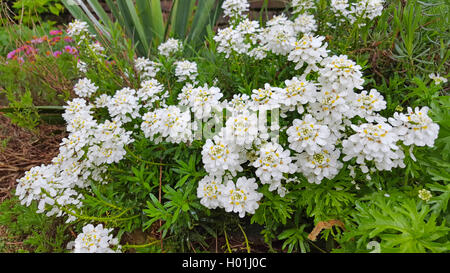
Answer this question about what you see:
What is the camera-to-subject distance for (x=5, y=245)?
88.7 inches

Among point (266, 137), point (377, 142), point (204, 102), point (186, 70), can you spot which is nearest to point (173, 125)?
point (204, 102)

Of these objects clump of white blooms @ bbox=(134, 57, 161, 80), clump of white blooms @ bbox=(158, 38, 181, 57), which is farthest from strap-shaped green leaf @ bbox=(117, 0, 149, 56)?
clump of white blooms @ bbox=(134, 57, 161, 80)

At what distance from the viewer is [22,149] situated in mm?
2994

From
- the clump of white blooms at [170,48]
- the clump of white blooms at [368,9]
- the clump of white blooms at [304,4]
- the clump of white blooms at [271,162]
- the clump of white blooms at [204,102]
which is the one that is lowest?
the clump of white blooms at [271,162]

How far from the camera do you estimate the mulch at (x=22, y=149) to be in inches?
109

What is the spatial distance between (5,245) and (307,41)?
8.00 feet

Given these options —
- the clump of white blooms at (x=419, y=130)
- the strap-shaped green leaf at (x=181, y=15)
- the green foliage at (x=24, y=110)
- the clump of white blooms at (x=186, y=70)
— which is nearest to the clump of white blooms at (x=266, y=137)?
the clump of white blooms at (x=419, y=130)

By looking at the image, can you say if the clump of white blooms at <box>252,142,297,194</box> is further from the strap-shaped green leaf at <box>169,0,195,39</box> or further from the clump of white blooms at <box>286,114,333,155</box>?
the strap-shaped green leaf at <box>169,0,195,39</box>

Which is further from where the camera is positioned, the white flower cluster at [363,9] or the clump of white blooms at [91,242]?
the white flower cluster at [363,9]

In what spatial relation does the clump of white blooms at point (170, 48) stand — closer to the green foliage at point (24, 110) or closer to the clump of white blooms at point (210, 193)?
the green foliage at point (24, 110)
